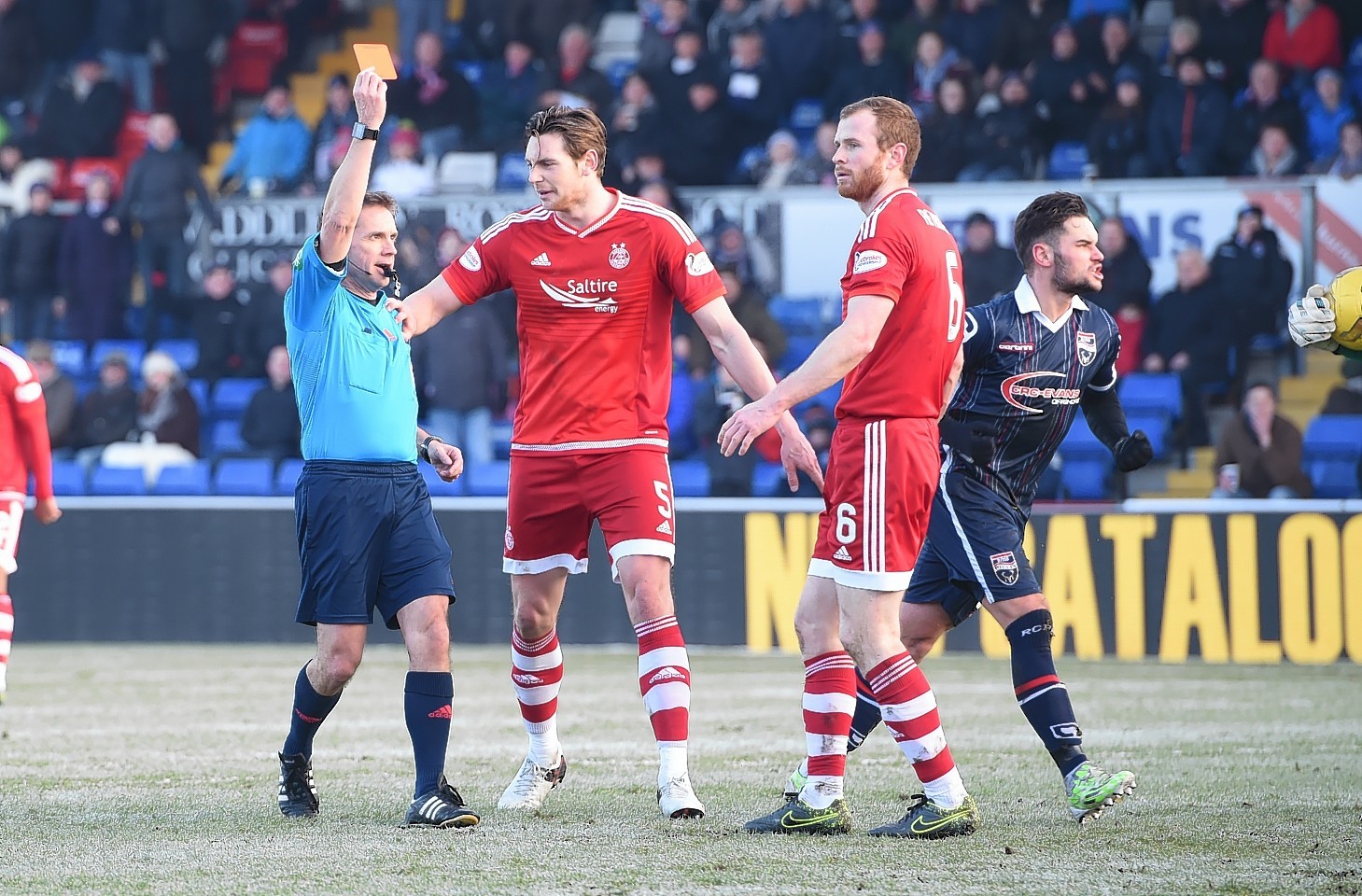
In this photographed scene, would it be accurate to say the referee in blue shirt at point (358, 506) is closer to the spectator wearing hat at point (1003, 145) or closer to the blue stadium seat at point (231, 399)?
the spectator wearing hat at point (1003, 145)

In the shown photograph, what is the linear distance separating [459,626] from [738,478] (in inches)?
97.7

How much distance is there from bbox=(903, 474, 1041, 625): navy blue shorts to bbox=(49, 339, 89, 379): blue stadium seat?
13552mm

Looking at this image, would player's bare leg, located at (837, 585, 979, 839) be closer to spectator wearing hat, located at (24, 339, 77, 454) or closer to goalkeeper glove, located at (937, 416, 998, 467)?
goalkeeper glove, located at (937, 416, 998, 467)

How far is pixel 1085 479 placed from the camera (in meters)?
14.4

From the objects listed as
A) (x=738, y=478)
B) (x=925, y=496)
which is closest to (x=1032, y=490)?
(x=925, y=496)

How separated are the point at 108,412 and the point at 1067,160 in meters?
9.14

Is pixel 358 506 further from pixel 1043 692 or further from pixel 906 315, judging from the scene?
pixel 1043 692

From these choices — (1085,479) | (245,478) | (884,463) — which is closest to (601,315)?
(884,463)

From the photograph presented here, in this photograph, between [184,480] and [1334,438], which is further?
[184,480]

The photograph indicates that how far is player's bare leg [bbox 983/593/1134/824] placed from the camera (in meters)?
5.82

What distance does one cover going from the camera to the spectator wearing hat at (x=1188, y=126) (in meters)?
16.1

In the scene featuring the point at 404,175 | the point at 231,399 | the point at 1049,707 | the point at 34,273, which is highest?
the point at 404,175

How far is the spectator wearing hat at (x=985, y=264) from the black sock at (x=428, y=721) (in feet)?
31.4

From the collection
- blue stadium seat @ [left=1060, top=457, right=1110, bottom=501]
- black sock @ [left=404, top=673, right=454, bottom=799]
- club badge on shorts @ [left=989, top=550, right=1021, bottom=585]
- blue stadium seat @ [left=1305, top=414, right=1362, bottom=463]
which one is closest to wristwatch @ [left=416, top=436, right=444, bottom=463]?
black sock @ [left=404, top=673, right=454, bottom=799]
